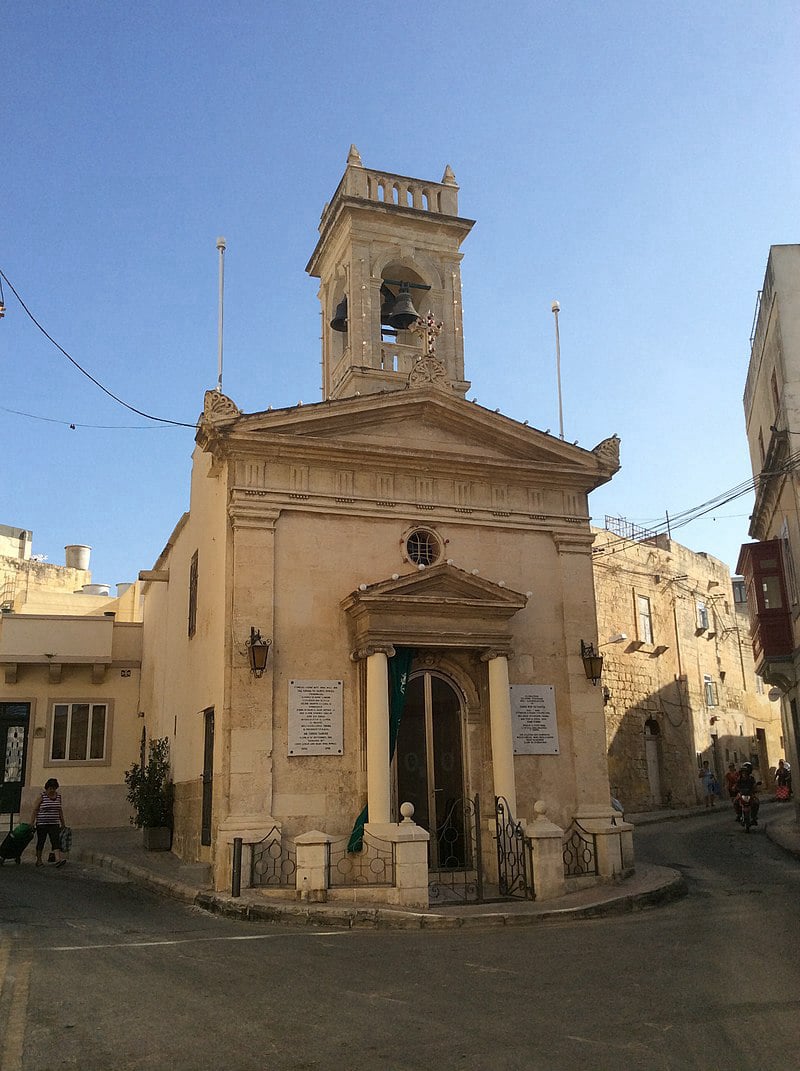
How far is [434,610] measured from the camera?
1452cm

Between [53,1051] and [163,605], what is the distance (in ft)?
52.9

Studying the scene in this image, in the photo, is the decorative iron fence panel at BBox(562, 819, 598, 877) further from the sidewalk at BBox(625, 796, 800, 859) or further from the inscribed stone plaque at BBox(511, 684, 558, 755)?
the sidewalk at BBox(625, 796, 800, 859)

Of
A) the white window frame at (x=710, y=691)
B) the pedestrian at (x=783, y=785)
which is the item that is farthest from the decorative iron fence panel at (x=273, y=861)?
the white window frame at (x=710, y=691)

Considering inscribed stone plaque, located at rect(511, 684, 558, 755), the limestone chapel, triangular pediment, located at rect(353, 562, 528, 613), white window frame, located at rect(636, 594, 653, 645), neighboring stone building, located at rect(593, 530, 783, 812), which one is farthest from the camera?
white window frame, located at rect(636, 594, 653, 645)

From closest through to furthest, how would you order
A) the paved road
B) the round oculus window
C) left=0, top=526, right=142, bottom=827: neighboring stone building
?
1. the paved road
2. the round oculus window
3. left=0, top=526, right=142, bottom=827: neighboring stone building

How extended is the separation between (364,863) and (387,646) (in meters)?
3.03

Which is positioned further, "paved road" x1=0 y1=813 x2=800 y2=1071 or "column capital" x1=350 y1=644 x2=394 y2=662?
"column capital" x1=350 y1=644 x2=394 y2=662

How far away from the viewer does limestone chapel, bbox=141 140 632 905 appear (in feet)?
44.3

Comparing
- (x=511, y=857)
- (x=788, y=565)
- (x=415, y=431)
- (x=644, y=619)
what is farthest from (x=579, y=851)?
(x=644, y=619)

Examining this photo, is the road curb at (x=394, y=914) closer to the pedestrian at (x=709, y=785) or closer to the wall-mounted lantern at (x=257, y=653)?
the wall-mounted lantern at (x=257, y=653)

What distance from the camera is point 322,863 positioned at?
12.2 m

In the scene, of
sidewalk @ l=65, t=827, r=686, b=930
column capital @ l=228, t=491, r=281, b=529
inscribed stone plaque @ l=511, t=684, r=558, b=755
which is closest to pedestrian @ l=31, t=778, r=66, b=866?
sidewalk @ l=65, t=827, r=686, b=930

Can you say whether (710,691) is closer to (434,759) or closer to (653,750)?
(653,750)

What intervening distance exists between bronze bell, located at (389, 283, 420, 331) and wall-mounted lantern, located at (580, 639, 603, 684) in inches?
280
